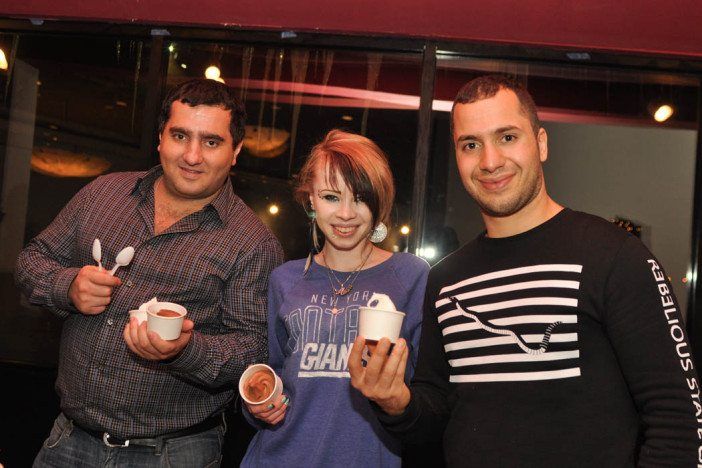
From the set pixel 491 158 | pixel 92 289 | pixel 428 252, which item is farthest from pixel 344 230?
pixel 428 252

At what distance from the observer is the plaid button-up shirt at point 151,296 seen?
2127mm

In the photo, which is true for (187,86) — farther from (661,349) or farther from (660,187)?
(660,187)

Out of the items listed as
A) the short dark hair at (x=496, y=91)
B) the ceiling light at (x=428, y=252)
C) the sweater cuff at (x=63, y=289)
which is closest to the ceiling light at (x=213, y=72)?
the ceiling light at (x=428, y=252)

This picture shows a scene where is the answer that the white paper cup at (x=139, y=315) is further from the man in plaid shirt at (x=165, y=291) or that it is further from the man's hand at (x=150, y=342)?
the man in plaid shirt at (x=165, y=291)

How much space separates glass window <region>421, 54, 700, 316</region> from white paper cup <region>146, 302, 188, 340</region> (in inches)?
64.8

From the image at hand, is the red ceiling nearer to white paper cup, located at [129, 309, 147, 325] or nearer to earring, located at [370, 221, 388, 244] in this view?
earring, located at [370, 221, 388, 244]

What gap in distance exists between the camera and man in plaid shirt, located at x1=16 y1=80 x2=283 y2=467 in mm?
2123

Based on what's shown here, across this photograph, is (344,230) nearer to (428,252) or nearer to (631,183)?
(428,252)

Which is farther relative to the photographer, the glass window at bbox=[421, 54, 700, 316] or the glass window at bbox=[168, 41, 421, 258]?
the glass window at bbox=[168, 41, 421, 258]

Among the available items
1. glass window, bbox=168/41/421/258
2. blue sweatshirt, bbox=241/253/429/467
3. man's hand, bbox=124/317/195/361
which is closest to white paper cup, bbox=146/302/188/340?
man's hand, bbox=124/317/195/361

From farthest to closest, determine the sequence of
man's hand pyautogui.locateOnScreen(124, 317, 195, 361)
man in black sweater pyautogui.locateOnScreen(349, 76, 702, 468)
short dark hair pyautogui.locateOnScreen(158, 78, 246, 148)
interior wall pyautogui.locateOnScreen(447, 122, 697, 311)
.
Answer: interior wall pyautogui.locateOnScreen(447, 122, 697, 311) < short dark hair pyautogui.locateOnScreen(158, 78, 246, 148) < man's hand pyautogui.locateOnScreen(124, 317, 195, 361) < man in black sweater pyautogui.locateOnScreen(349, 76, 702, 468)

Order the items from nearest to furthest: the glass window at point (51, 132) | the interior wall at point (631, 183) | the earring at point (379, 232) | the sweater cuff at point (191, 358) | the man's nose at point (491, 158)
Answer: the man's nose at point (491, 158)
the sweater cuff at point (191, 358)
the earring at point (379, 232)
the interior wall at point (631, 183)
the glass window at point (51, 132)

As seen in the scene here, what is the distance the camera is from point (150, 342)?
1842 mm

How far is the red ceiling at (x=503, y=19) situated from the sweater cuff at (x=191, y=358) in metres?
1.88
